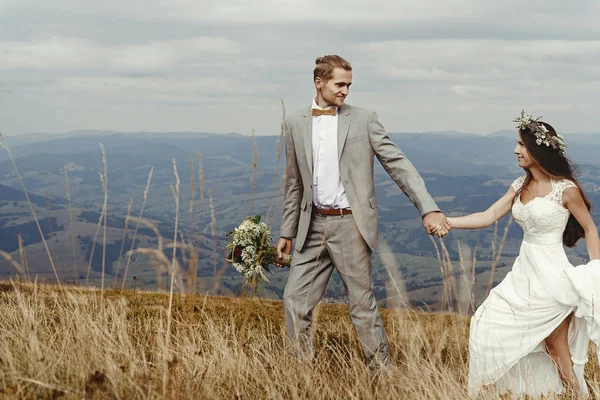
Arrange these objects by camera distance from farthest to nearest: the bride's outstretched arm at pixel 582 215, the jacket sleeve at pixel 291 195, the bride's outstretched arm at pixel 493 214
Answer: the jacket sleeve at pixel 291 195 < the bride's outstretched arm at pixel 493 214 < the bride's outstretched arm at pixel 582 215

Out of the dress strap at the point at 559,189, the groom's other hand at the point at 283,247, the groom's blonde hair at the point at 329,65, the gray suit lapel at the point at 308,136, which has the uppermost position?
the groom's blonde hair at the point at 329,65

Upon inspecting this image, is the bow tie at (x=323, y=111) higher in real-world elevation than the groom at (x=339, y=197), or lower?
higher

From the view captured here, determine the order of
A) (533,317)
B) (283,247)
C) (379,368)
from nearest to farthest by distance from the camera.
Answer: (533,317) < (379,368) < (283,247)

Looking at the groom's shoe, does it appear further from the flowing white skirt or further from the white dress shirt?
the white dress shirt

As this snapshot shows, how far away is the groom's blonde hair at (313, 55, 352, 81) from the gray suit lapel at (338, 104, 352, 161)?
34 cm

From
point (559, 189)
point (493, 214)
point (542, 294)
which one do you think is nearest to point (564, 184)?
point (559, 189)

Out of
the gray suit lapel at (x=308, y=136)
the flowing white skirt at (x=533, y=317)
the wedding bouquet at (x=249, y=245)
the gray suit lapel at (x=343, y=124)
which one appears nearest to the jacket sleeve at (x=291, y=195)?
the gray suit lapel at (x=308, y=136)

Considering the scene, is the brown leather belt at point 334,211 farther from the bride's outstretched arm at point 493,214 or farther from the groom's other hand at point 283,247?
the bride's outstretched arm at point 493,214

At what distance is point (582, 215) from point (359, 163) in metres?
1.79

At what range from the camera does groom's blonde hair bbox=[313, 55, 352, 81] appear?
527 cm

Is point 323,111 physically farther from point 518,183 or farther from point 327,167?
point 518,183

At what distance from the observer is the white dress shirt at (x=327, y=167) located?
5.45m

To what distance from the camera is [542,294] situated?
5.06m

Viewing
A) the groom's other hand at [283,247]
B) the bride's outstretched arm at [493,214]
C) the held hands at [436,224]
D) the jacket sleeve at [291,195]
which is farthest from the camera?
the groom's other hand at [283,247]
